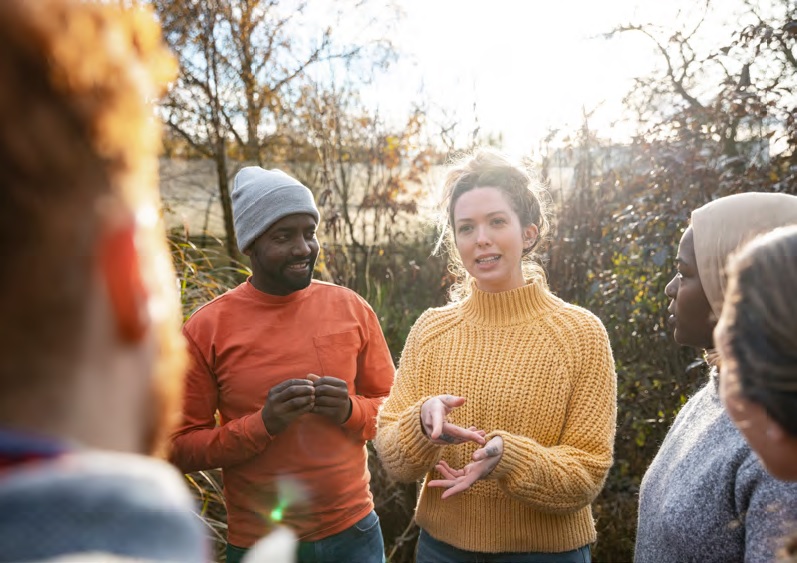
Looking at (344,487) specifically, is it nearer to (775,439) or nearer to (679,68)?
(775,439)

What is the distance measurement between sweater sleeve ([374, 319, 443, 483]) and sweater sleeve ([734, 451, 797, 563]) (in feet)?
2.96

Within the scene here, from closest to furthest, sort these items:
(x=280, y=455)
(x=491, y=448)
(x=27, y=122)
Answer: (x=27, y=122)
(x=491, y=448)
(x=280, y=455)

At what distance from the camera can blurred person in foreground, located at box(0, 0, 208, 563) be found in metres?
0.53

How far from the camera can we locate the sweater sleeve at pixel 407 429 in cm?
213

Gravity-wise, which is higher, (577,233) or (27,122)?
(27,122)

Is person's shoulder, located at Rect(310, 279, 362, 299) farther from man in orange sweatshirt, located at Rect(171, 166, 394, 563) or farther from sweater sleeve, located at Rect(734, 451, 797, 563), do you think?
sweater sleeve, located at Rect(734, 451, 797, 563)

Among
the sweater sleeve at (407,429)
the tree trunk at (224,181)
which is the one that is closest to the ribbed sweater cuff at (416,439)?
the sweater sleeve at (407,429)

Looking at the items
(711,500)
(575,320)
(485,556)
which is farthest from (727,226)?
(485,556)

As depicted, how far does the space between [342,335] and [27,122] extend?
206cm

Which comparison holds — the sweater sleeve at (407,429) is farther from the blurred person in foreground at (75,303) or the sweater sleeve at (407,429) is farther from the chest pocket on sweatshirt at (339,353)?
the blurred person in foreground at (75,303)

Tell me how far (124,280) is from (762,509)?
4.36 ft

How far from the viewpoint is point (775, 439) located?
1024 mm

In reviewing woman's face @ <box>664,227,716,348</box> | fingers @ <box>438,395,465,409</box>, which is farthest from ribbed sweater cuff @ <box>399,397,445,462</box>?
woman's face @ <box>664,227,716,348</box>

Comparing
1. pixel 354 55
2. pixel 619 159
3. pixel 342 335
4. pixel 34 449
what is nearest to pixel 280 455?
pixel 342 335
